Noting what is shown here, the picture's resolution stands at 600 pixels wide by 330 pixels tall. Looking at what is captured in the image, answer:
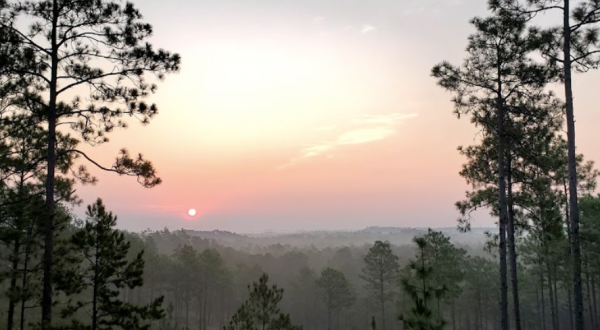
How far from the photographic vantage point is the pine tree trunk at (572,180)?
37.0ft

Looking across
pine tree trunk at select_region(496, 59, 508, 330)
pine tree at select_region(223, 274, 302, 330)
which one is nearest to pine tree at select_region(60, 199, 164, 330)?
pine tree at select_region(223, 274, 302, 330)

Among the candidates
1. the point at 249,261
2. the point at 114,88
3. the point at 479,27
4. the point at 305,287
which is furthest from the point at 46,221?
the point at 249,261

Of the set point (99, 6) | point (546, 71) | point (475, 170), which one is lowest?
point (475, 170)

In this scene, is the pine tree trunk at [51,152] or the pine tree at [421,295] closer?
the pine tree at [421,295]

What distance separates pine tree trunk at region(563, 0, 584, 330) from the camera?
1127 cm

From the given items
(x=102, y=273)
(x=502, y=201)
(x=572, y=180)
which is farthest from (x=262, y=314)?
(x=572, y=180)

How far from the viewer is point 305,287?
238ft

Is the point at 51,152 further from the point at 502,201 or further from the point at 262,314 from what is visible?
the point at 502,201

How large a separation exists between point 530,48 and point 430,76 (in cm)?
401

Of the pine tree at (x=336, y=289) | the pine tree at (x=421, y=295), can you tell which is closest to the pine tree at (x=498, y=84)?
the pine tree at (x=421, y=295)

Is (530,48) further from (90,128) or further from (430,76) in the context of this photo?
(90,128)

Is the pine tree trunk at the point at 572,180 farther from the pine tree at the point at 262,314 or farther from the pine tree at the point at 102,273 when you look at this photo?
the pine tree at the point at 102,273

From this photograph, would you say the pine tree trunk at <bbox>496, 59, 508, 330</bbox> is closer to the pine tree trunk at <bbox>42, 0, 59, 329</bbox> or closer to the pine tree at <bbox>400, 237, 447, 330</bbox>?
the pine tree at <bbox>400, 237, 447, 330</bbox>

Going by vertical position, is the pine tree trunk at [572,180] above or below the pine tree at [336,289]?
above
